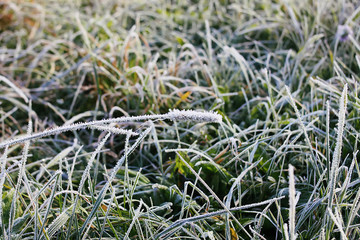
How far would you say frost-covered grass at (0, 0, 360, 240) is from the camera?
3.11ft

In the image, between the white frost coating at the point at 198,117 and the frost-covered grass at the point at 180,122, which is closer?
the white frost coating at the point at 198,117

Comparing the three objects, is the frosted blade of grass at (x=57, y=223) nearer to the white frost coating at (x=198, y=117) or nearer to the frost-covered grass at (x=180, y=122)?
the frost-covered grass at (x=180, y=122)

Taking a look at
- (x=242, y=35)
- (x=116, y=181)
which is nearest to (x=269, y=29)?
(x=242, y=35)

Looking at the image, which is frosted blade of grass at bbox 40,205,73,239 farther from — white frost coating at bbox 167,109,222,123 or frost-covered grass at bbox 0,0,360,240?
white frost coating at bbox 167,109,222,123

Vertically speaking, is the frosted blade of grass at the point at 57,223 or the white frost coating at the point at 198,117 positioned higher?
the white frost coating at the point at 198,117

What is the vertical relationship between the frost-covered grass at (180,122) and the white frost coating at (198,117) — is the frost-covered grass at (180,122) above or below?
below

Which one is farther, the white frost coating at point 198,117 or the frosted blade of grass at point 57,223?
the frosted blade of grass at point 57,223

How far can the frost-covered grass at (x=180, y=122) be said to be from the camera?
0.95 m

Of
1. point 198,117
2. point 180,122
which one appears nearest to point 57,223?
point 198,117

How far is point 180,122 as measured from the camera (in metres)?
1.42

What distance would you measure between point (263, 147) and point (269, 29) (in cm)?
95

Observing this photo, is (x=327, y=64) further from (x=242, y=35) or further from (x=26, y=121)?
(x=26, y=121)

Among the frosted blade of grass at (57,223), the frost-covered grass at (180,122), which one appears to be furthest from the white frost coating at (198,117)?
the frosted blade of grass at (57,223)

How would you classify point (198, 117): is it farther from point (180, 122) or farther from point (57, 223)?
point (180, 122)
